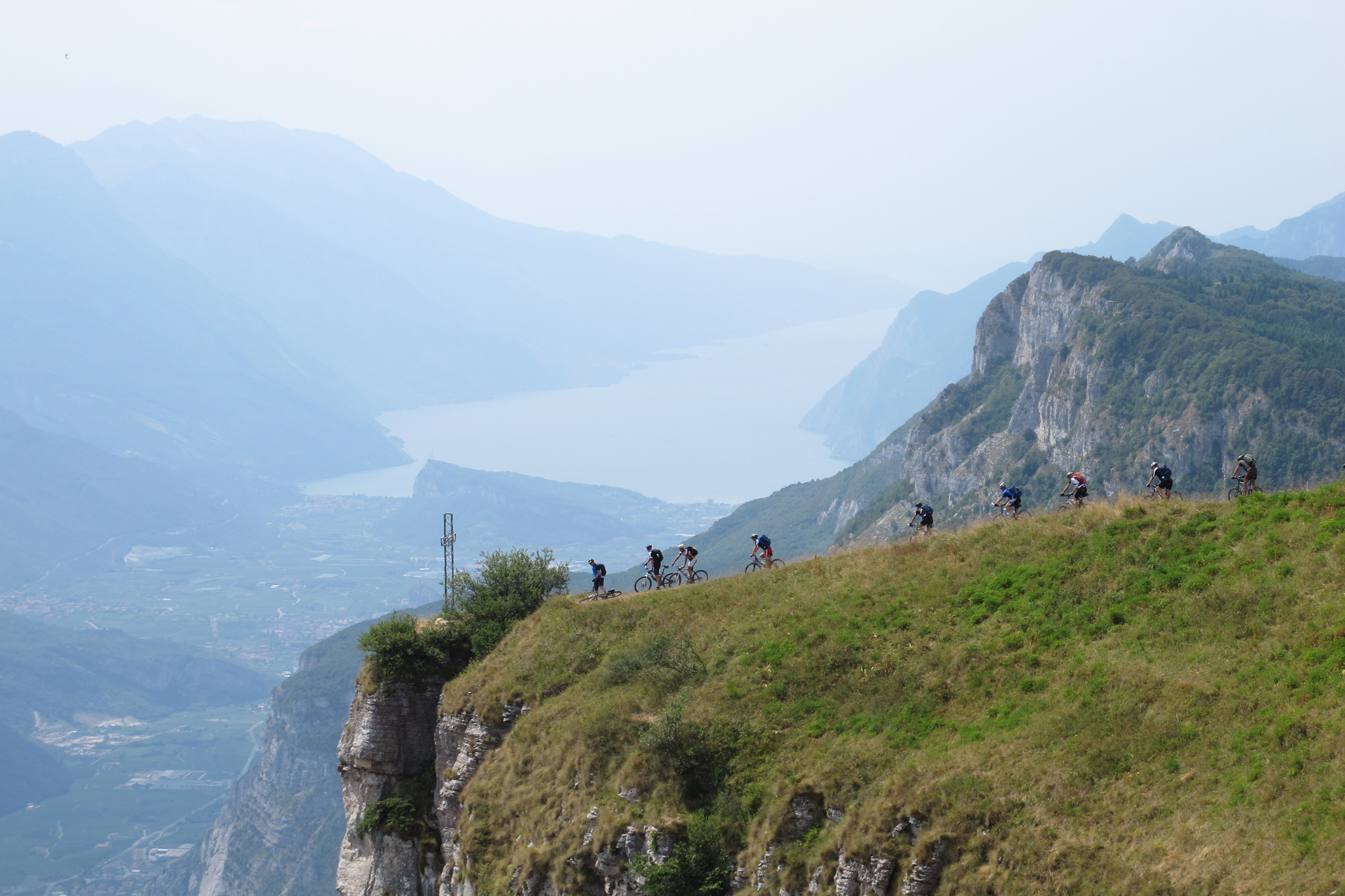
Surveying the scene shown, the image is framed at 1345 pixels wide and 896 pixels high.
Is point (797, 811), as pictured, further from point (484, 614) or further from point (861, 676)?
point (484, 614)

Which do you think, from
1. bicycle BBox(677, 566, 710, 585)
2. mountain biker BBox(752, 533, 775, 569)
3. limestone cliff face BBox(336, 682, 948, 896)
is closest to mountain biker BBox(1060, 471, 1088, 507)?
mountain biker BBox(752, 533, 775, 569)

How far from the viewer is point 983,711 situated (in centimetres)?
3275

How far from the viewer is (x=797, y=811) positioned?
32.8 m

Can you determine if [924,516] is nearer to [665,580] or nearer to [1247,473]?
[1247,473]

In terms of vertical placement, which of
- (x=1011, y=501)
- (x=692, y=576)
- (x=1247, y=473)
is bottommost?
(x=692, y=576)

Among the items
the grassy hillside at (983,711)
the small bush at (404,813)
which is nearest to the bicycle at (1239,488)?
the grassy hillside at (983,711)

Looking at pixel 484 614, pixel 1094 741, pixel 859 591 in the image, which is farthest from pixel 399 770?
pixel 1094 741

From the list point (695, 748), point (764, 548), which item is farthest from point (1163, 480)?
point (695, 748)

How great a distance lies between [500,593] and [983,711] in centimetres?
3080

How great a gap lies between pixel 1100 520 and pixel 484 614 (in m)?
32.0

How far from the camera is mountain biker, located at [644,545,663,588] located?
163 ft

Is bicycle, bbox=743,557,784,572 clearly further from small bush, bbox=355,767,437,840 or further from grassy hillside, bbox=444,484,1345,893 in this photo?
small bush, bbox=355,767,437,840

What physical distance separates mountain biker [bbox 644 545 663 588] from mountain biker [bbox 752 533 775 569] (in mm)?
4769

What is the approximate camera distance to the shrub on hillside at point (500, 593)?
5316 centimetres
